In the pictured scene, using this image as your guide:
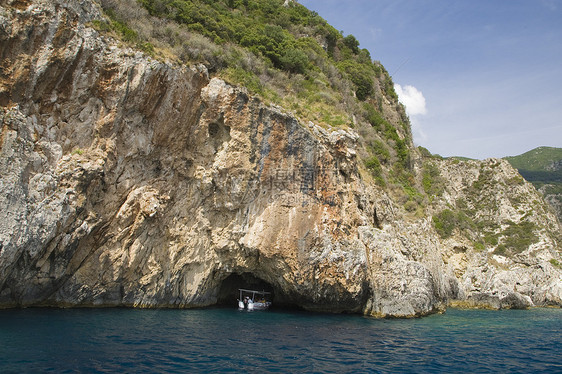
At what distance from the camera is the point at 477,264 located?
43.7 meters

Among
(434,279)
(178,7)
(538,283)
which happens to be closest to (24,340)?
(178,7)

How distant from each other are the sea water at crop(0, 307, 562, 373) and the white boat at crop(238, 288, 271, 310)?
13.0 ft

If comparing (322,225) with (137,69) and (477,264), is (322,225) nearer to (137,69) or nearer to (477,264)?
(137,69)

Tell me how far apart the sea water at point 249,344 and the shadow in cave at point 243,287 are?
6015 millimetres

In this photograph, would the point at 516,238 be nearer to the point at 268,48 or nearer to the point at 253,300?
the point at 253,300

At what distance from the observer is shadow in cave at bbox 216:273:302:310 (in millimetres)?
27453

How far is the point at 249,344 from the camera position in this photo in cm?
1429

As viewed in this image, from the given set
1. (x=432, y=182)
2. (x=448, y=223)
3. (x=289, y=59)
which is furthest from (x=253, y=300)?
(x=432, y=182)

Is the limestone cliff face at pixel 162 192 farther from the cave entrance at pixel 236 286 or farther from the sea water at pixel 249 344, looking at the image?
Answer: the sea water at pixel 249 344

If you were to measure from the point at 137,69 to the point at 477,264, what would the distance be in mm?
42177

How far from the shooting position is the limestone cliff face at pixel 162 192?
17.2 metres

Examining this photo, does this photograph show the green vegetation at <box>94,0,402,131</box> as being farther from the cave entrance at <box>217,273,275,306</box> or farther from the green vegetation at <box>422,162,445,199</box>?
the cave entrance at <box>217,273,275,306</box>

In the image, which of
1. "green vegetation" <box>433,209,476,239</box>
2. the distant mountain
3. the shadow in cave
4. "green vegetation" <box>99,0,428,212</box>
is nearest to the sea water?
the shadow in cave

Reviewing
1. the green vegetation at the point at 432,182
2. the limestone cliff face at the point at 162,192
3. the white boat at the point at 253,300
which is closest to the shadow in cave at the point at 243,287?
the limestone cliff face at the point at 162,192
